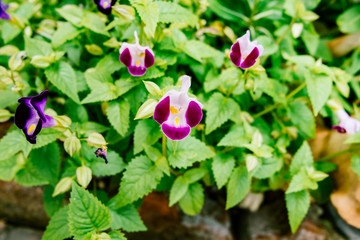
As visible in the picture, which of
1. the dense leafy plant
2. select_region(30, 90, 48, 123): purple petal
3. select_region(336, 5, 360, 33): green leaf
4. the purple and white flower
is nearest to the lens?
select_region(30, 90, 48, 123): purple petal

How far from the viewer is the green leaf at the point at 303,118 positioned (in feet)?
4.95

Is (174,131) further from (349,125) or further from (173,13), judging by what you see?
(349,125)

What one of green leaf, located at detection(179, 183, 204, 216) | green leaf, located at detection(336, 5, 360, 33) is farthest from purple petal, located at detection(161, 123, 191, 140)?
green leaf, located at detection(336, 5, 360, 33)

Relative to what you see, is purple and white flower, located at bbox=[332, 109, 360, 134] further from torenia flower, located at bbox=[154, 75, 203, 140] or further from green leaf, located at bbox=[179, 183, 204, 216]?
torenia flower, located at bbox=[154, 75, 203, 140]

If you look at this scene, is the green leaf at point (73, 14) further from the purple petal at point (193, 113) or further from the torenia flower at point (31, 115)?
the purple petal at point (193, 113)

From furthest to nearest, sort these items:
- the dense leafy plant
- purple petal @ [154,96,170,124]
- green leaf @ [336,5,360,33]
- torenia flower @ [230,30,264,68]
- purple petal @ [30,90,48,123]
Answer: green leaf @ [336,5,360,33] → the dense leafy plant → torenia flower @ [230,30,264,68] → purple petal @ [30,90,48,123] → purple petal @ [154,96,170,124]

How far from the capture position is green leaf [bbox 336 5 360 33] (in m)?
1.80

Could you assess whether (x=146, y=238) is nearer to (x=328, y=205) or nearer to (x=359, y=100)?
(x=328, y=205)

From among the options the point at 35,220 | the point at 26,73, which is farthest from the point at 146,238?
the point at 26,73

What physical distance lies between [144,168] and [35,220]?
112cm

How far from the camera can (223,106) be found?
Answer: 1351mm

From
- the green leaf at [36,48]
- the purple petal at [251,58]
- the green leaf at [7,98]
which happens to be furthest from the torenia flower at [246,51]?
the green leaf at [7,98]

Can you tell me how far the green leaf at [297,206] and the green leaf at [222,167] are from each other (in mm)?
302

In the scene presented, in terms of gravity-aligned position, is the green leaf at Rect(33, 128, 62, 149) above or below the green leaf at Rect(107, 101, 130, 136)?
below
